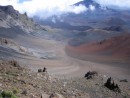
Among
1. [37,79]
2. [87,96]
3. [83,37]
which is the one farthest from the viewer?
[83,37]

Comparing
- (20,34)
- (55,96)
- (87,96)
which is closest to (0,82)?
(55,96)

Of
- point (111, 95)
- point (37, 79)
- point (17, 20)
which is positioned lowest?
point (111, 95)

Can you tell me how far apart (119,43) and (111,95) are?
113 meters

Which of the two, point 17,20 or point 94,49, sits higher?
point 17,20

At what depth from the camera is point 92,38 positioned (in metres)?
186

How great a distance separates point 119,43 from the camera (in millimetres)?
146750

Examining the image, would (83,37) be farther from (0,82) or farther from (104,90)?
(0,82)

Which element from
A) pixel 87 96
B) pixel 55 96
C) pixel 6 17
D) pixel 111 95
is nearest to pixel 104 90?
pixel 111 95

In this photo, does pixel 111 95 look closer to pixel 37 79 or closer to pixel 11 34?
pixel 37 79

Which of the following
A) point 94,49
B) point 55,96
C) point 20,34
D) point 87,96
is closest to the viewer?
point 55,96

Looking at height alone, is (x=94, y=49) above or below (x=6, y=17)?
below

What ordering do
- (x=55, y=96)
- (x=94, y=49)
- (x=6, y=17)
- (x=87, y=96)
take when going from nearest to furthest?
(x=55, y=96) → (x=87, y=96) → (x=94, y=49) → (x=6, y=17)

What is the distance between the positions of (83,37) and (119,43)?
4713 cm

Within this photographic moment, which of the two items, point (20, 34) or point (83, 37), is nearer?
point (20, 34)
